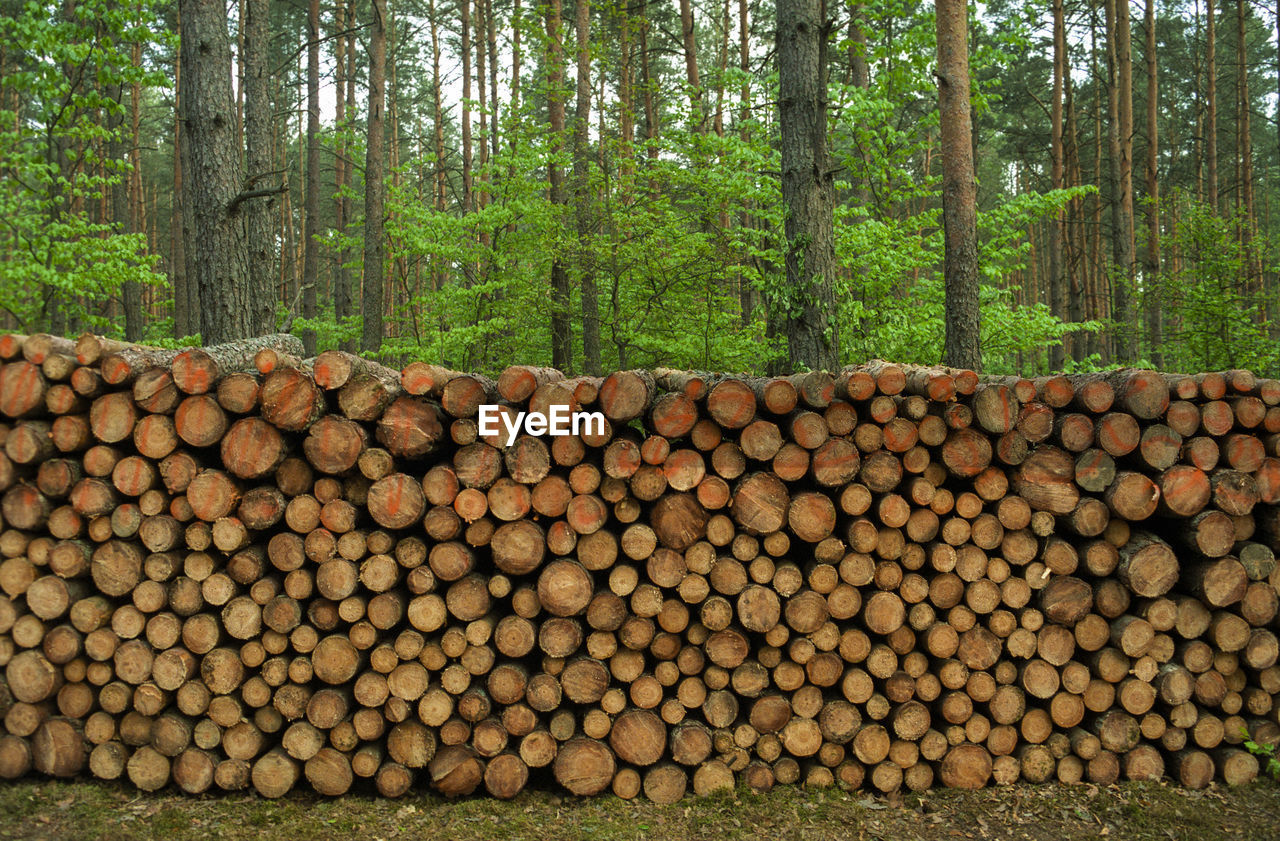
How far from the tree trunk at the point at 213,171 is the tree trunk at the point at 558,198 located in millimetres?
4326

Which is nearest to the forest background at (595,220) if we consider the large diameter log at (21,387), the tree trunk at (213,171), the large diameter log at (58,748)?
the tree trunk at (213,171)

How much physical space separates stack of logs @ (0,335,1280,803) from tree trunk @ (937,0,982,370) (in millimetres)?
3360

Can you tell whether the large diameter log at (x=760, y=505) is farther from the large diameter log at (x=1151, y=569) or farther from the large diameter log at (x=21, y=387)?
the large diameter log at (x=21, y=387)

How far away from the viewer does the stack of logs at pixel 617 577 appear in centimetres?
362

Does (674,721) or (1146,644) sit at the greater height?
(1146,644)

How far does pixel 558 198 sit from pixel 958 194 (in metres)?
6.42

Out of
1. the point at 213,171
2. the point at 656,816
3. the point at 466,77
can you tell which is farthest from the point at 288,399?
the point at 466,77

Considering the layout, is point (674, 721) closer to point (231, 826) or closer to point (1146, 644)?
point (231, 826)

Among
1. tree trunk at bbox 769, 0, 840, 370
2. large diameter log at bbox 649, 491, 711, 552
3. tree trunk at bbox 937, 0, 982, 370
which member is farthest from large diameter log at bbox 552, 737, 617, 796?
tree trunk at bbox 937, 0, 982, 370

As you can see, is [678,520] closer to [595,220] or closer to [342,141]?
[595,220]

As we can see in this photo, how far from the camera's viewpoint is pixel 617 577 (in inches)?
146

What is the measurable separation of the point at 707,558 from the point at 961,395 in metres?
1.53

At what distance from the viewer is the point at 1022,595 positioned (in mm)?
3812

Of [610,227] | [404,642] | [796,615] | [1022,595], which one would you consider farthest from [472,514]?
[610,227]
